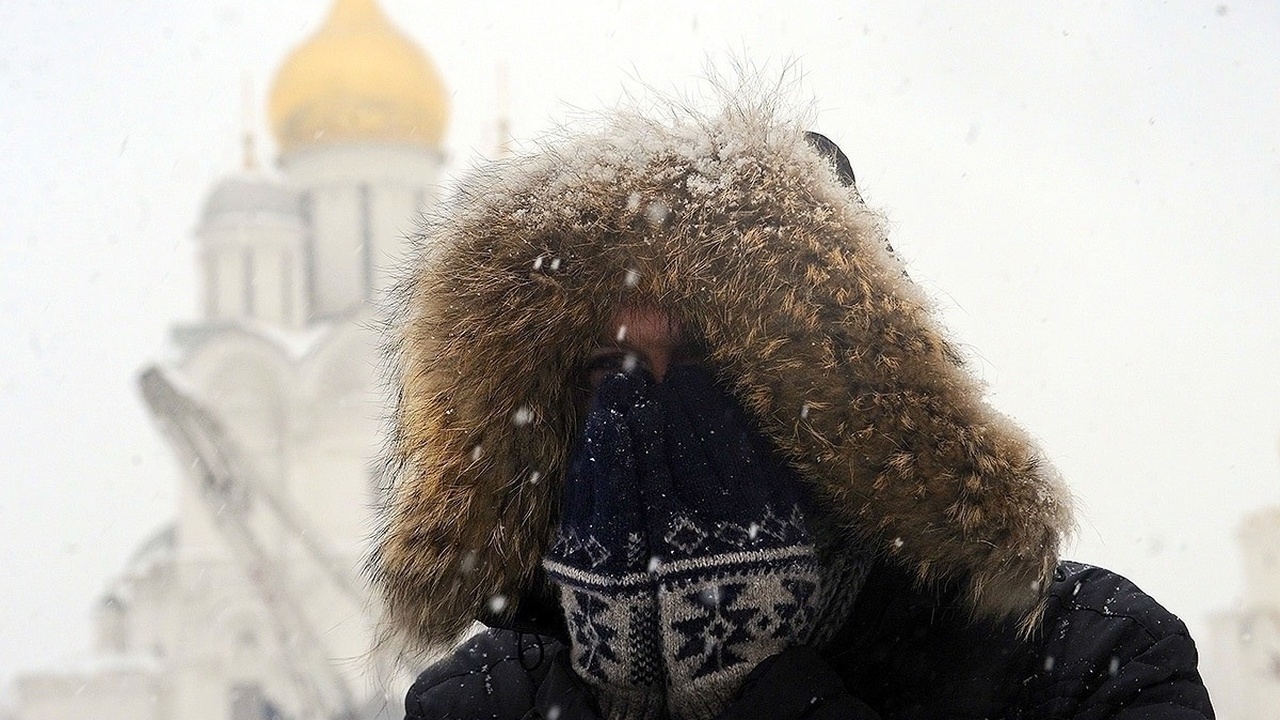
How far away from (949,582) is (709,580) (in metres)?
0.21

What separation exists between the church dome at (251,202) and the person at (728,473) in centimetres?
2425

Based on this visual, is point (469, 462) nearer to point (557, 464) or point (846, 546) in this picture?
point (557, 464)

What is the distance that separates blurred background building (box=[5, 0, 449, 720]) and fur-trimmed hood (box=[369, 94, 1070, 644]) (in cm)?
2054

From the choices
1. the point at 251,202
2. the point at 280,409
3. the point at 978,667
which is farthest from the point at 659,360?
the point at 251,202

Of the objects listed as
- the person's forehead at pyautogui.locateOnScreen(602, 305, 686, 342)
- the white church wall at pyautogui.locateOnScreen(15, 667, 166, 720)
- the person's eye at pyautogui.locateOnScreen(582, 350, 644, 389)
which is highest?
the person's forehead at pyautogui.locateOnScreen(602, 305, 686, 342)

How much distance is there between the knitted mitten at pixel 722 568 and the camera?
1.22m

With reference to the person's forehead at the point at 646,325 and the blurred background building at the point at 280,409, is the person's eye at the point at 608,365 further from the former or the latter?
the blurred background building at the point at 280,409

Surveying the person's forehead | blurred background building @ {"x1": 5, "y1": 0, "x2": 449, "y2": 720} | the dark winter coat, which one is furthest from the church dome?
the dark winter coat

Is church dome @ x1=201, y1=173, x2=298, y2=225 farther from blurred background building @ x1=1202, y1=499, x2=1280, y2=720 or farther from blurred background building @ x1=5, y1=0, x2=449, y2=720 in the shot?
blurred background building @ x1=1202, y1=499, x2=1280, y2=720

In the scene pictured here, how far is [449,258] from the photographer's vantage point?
147 centimetres

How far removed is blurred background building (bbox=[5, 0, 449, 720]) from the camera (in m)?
22.5

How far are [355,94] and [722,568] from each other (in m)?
23.7

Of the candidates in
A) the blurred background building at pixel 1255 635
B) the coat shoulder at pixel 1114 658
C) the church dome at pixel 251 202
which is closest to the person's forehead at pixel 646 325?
the coat shoulder at pixel 1114 658

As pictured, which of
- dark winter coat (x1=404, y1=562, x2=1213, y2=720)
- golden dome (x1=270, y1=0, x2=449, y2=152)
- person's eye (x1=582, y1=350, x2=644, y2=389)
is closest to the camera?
dark winter coat (x1=404, y1=562, x2=1213, y2=720)
